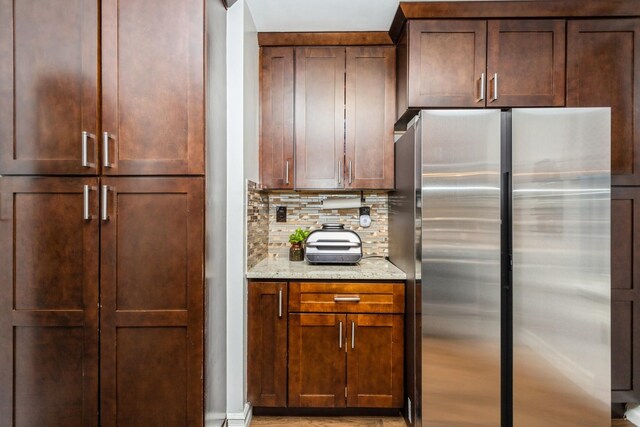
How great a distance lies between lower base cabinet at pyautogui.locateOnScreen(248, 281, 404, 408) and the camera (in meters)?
2.03

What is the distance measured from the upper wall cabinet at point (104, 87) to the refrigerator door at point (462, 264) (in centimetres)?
115

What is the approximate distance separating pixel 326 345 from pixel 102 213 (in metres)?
1.38

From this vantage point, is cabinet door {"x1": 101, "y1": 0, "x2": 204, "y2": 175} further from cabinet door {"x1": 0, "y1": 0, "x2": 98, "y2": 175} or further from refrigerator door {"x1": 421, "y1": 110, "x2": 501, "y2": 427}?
refrigerator door {"x1": 421, "y1": 110, "x2": 501, "y2": 427}

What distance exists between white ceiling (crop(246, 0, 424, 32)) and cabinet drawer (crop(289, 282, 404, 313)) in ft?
5.52

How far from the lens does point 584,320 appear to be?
66.2 inches

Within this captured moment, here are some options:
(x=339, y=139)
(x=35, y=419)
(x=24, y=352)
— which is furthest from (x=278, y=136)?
(x=35, y=419)

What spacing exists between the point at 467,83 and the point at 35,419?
107 inches

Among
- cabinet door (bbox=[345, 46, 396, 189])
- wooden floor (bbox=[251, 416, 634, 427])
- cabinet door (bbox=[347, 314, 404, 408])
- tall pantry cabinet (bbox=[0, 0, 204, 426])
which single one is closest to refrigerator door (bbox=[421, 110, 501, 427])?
cabinet door (bbox=[347, 314, 404, 408])

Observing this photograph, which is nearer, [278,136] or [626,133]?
[626,133]

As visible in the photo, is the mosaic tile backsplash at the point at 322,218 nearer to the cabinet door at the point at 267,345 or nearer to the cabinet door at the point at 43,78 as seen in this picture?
the cabinet door at the point at 267,345

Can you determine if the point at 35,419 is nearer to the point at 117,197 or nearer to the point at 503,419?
the point at 117,197

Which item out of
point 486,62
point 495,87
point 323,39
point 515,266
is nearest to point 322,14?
point 323,39

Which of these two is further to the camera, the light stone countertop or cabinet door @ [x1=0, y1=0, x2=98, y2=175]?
the light stone countertop

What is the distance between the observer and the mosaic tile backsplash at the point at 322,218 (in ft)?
8.82
